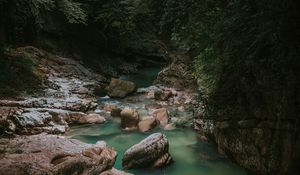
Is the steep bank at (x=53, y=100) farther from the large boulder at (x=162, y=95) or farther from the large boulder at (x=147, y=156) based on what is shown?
the large boulder at (x=147, y=156)

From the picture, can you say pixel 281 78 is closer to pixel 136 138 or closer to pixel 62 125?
A: pixel 136 138

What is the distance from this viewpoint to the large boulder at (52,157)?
605 centimetres

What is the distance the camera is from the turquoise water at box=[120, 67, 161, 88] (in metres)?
17.4

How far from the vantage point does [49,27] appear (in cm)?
1736

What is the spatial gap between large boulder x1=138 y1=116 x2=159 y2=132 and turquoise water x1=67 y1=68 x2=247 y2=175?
8.2 inches

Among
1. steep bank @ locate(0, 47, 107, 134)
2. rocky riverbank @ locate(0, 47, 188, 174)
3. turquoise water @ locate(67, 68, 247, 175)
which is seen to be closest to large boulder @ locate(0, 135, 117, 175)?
rocky riverbank @ locate(0, 47, 188, 174)

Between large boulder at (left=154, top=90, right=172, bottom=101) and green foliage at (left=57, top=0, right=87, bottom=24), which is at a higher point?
green foliage at (left=57, top=0, right=87, bottom=24)

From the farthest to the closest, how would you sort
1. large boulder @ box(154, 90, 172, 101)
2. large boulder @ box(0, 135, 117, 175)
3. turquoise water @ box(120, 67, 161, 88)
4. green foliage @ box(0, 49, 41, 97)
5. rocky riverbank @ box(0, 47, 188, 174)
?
turquoise water @ box(120, 67, 161, 88), large boulder @ box(154, 90, 172, 101), green foliage @ box(0, 49, 41, 97), rocky riverbank @ box(0, 47, 188, 174), large boulder @ box(0, 135, 117, 175)

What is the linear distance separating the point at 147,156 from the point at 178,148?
5.01 feet

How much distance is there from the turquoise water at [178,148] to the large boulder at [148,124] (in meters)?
0.21

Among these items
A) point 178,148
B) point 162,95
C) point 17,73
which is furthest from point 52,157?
point 162,95

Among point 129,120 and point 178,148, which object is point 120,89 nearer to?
point 129,120

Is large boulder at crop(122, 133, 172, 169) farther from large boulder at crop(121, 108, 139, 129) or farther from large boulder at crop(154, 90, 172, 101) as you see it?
large boulder at crop(154, 90, 172, 101)

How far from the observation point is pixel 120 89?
14336mm
